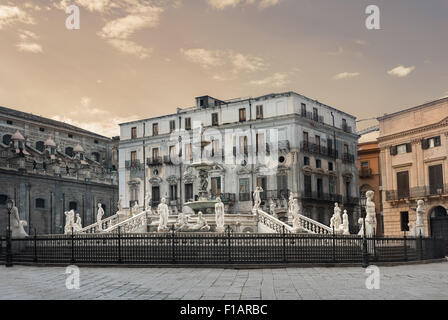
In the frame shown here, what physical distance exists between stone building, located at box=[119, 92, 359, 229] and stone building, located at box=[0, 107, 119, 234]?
4082 millimetres

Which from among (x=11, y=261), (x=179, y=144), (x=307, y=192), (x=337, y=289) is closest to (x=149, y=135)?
(x=179, y=144)


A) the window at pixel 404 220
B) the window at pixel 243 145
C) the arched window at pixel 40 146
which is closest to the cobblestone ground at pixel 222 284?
the window at pixel 404 220

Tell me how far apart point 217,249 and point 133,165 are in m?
36.6

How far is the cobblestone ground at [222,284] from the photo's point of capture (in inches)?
466

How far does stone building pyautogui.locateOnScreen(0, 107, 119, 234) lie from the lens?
48.2 m

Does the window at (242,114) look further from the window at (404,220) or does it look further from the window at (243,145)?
the window at (404,220)

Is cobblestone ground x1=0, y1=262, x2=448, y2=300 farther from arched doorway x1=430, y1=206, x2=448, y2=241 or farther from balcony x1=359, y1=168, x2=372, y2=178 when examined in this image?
balcony x1=359, y1=168, x2=372, y2=178

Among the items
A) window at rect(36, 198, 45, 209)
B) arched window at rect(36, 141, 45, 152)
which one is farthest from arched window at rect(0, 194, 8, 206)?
arched window at rect(36, 141, 45, 152)

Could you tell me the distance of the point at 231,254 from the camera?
61.9 ft

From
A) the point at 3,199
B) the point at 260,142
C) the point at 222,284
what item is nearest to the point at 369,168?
the point at 260,142

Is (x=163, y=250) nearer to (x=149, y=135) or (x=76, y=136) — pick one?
(x=149, y=135)

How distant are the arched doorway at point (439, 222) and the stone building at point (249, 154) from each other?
393 inches

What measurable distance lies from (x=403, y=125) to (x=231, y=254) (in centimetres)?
2787
